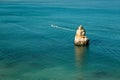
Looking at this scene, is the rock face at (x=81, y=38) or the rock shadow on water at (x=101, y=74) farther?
the rock face at (x=81, y=38)

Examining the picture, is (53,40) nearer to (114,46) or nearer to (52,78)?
(114,46)

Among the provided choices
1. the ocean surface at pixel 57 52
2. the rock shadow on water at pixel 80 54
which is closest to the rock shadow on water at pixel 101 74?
the ocean surface at pixel 57 52

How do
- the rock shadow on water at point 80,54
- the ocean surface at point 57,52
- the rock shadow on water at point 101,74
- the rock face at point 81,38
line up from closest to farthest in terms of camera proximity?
the rock shadow on water at point 101,74
the ocean surface at point 57,52
the rock shadow on water at point 80,54
the rock face at point 81,38

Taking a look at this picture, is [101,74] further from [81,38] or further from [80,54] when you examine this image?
[81,38]

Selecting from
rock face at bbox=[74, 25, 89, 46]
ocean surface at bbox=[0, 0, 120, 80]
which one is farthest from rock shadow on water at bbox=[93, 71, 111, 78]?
rock face at bbox=[74, 25, 89, 46]

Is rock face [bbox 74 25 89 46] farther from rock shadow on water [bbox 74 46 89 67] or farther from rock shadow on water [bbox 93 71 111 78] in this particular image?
rock shadow on water [bbox 93 71 111 78]

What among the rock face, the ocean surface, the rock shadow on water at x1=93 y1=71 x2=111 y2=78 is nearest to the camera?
the rock shadow on water at x1=93 y1=71 x2=111 y2=78

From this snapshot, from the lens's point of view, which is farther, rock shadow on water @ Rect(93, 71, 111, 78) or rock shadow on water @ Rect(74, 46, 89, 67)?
rock shadow on water @ Rect(74, 46, 89, 67)

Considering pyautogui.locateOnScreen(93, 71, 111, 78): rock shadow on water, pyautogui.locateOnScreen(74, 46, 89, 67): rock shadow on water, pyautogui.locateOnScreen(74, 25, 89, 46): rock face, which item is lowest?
pyautogui.locateOnScreen(93, 71, 111, 78): rock shadow on water

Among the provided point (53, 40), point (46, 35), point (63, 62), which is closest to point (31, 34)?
point (46, 35)

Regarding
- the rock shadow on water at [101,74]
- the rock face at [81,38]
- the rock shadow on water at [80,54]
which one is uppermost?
the rock face at [81,38]

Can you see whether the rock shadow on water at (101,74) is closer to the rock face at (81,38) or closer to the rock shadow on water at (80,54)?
the rock shadow on water at (80,54)
